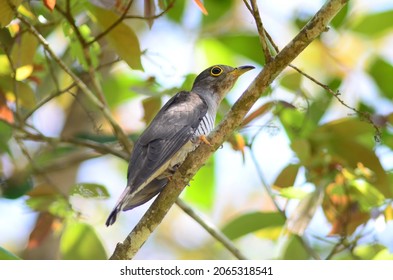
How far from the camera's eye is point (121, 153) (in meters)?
5.02

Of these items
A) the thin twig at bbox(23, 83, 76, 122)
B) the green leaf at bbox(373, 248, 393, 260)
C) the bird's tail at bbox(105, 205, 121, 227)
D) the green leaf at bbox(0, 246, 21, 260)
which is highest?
the thin twig at bbox(23, 83, 76, 122)

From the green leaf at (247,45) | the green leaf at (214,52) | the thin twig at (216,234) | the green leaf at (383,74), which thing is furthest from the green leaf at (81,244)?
the green leaf at (383,74)

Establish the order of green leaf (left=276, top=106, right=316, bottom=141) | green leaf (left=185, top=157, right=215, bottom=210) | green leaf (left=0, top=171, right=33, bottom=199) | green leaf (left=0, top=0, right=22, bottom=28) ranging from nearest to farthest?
green leaf (left=0, top=0, right=22, bottom=28), green leaf (left=276, top=106, right=316, bottom=141), green leaf (left=0, top=171, right=33, bottom=199), green leaf (left=185, top=157, right=215, bottom=210)

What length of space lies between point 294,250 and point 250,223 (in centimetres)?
37

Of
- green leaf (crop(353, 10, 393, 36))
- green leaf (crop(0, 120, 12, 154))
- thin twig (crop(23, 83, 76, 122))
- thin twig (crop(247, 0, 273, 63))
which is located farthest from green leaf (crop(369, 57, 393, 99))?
green leaf (crop(0, 120, 12, 154))

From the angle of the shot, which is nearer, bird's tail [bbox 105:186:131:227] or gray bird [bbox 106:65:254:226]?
bird's tail [bbox 105:186:131:227]

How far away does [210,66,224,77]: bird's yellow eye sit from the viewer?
5.41 metres

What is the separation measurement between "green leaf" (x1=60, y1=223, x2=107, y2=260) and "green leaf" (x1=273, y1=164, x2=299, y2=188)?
1.26m

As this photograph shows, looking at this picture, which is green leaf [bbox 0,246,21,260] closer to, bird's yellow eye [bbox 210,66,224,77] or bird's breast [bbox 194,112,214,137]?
bird's breast [bbox 194,112,214,137]

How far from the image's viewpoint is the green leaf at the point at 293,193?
4.36 meters

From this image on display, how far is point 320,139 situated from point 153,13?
4.80 feet

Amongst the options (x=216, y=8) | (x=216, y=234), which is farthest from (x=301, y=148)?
(x=216, y=8)

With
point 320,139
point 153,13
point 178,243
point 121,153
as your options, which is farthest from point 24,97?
point 178,243

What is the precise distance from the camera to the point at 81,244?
15.3ft
